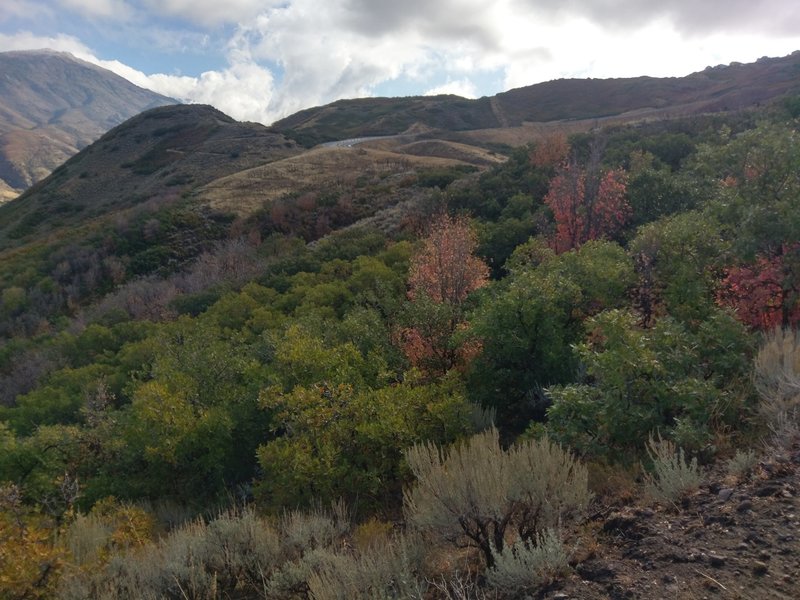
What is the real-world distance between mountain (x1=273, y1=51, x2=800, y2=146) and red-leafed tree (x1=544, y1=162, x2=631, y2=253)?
181 ft

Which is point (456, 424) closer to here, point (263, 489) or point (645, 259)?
point (263, 489)

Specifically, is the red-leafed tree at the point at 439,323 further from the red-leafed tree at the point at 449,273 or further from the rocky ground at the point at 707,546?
the rocky ground at the point at 707,546

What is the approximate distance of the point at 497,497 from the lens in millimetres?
4527

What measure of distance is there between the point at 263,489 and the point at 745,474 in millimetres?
5888

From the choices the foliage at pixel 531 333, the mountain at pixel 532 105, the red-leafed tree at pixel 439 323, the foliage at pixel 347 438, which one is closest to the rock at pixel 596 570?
the foliage at pixel 347 438

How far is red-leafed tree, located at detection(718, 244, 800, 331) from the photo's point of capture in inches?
326

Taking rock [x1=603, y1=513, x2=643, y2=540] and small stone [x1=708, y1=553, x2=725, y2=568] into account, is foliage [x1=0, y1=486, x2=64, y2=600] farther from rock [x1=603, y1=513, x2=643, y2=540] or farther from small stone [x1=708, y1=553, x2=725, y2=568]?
small stone [x1=708, y1=553, x2=725, y2=568]

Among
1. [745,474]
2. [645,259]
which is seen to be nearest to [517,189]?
[645,259]

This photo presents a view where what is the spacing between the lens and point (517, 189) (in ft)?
95.8

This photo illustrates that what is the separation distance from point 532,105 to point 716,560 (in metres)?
95.5

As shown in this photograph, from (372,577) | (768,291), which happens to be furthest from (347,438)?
(768,291)

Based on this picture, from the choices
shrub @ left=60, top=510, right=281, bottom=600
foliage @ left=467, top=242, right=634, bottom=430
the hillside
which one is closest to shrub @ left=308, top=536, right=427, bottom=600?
the hillside

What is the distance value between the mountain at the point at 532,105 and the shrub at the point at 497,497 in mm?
69304

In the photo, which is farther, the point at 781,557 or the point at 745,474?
the point at 745,474
